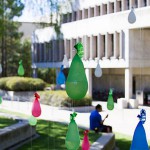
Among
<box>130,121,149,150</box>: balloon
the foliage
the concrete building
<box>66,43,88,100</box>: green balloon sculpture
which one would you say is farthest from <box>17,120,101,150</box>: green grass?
the foliage

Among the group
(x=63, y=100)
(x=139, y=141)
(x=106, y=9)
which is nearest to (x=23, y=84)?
(x=106, y=9)

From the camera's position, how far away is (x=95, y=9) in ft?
98.3

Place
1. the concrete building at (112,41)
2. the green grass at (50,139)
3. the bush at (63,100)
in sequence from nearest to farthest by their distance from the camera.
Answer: the green grass at (50,139) < the bush at (63,100) < the concrete building at (112,41)

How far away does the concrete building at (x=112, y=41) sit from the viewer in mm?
25172

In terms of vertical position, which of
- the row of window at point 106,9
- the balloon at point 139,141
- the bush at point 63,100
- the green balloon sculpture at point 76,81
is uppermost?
the row of window at point 106,9

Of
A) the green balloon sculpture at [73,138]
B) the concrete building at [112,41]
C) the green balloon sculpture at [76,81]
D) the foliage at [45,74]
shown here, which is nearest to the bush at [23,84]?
the concrete building at [112,41]

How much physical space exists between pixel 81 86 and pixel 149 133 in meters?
9.76

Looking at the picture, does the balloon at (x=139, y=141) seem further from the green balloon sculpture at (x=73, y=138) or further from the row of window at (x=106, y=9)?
the row of window at (x=106, y=9)

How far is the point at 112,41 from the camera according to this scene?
1083 inches

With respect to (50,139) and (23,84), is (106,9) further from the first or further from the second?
(50,139)

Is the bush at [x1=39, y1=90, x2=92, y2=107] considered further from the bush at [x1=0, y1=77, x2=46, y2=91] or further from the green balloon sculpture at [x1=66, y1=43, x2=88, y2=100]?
the green balloon sculpture at [x1=66, y1=43, x2=88, y2=100]

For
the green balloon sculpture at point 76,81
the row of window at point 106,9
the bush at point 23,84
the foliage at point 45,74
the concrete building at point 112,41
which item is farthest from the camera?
the foliage at point 45,74

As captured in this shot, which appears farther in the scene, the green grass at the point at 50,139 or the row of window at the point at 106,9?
the row of window at the point at 106,9

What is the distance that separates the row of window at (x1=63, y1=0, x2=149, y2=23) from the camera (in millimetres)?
26133
